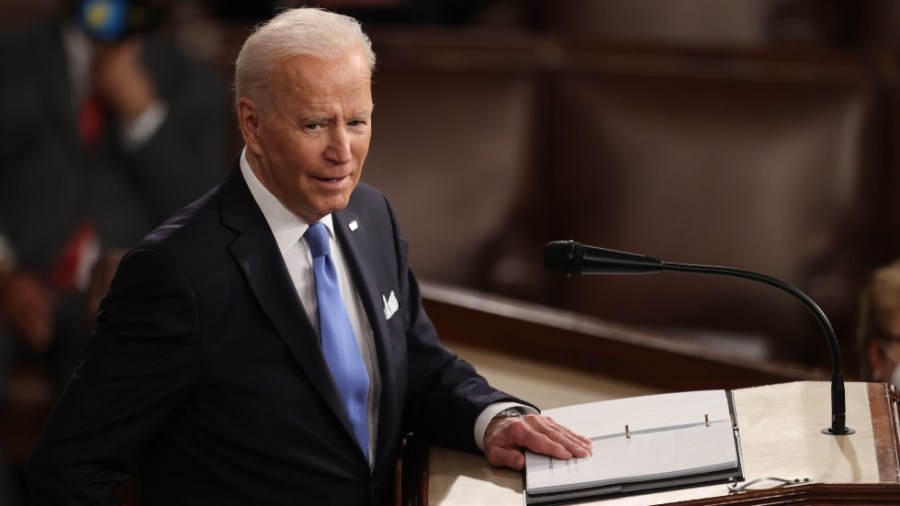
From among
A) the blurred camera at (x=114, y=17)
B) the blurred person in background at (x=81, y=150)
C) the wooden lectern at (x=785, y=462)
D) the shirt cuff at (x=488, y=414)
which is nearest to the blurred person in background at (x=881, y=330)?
the wooden lectern at (x=785, y=462)

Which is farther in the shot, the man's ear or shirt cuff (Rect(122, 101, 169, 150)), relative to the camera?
shirt cuff (Rect(122, 101, 169, 150))

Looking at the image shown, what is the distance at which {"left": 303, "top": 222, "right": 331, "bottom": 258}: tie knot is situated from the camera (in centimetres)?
99

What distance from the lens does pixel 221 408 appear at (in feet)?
3.16

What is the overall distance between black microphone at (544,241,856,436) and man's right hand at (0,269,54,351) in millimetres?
1285

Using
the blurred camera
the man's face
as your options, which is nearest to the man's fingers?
the man's face

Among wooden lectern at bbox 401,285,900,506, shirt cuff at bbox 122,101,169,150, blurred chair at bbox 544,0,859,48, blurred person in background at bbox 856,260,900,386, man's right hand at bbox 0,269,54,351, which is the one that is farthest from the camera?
blurred chair at bbox 544,0,859,48

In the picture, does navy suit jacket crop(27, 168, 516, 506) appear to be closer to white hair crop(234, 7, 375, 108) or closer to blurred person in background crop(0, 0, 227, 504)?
white hair crop(234, 7, 375, 108)

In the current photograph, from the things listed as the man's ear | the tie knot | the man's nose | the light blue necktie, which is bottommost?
the light blue necktie

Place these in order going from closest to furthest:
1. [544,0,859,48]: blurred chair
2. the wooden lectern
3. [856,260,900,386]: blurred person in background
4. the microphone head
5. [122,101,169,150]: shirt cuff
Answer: the wooden lectern < the microphone head < [856,260,900,386]: blurred person in background < [122,101,169,150]: shirt cuff < [544,0,859,48]: blurred chair

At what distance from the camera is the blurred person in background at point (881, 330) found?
4.12 feet

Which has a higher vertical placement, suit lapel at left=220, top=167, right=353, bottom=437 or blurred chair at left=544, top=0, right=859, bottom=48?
blurred chair at left=544, top=0, right=859, bottom=48

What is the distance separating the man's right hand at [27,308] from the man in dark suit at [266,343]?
113 centimetres

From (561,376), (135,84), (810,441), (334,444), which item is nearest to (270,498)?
(334,444)

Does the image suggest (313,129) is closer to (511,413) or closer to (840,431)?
(511,413)
